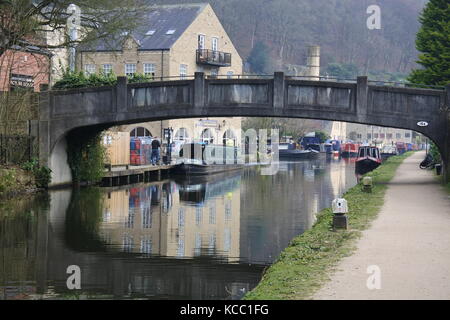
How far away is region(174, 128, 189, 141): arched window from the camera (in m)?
65.0

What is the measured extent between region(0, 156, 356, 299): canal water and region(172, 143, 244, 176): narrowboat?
1332 centimetres

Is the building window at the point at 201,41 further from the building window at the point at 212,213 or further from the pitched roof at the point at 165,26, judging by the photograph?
the building window at the point at 212,213

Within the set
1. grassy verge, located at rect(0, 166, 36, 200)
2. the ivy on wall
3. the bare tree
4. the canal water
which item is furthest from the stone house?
grassy verge, located at rect(0, 166, 36, 200)

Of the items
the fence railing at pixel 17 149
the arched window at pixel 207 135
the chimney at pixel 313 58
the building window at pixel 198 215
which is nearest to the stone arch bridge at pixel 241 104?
the fence railing at pixel 17 149

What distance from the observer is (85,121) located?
35.8 metres

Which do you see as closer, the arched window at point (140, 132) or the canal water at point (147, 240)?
the canal water at point (147, 240)

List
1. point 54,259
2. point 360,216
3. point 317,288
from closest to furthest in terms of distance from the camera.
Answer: point 317,288, point 54,259, point 360,216

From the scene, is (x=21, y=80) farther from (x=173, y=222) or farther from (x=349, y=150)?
(x=349, y=150)

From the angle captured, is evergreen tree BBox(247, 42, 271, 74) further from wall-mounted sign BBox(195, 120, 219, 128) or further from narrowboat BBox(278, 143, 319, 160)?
wall-mounted sign BBox(195, 120, 219, 128)

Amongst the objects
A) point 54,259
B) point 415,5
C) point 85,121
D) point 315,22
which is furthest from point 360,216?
point 415,5

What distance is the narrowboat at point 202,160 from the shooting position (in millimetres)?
53500

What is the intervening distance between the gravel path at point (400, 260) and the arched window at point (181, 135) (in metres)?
42.5

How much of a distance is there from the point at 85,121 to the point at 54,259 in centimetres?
1768
